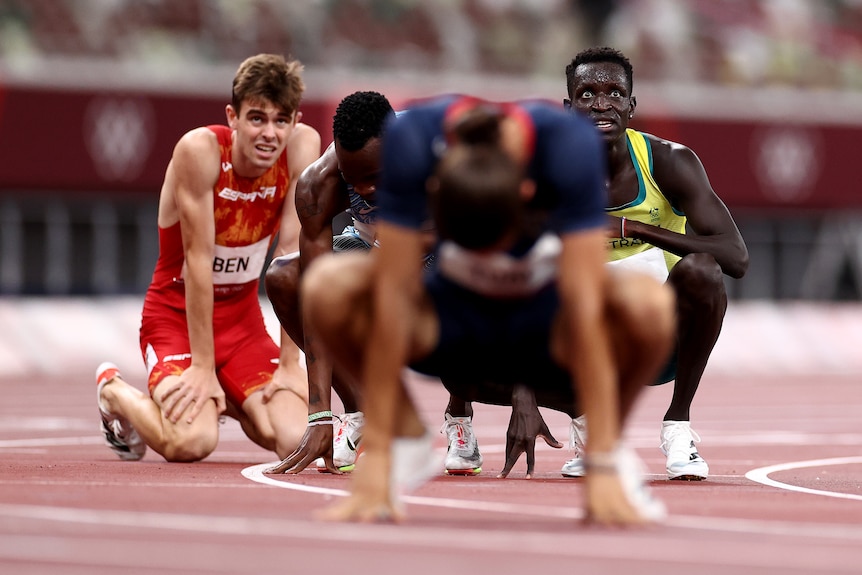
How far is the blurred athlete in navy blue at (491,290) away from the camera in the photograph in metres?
4.66

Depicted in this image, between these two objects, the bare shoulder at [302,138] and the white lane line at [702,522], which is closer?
the white lane line at [702,522]

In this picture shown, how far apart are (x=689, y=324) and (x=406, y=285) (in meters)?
2.43

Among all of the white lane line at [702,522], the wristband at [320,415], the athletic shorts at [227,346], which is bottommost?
the white lane line at [702,522]

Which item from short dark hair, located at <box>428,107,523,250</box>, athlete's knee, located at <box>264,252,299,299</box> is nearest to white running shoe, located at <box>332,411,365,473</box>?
athlete's knee, located at <box>264,252,299,299</box>

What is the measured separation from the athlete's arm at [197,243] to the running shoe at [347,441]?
3.31 ft

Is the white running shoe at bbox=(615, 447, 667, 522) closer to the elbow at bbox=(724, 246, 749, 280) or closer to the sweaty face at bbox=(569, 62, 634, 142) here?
the elbow at bbox=(724, 246, 749, 280)

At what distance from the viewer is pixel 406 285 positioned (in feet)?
15.8

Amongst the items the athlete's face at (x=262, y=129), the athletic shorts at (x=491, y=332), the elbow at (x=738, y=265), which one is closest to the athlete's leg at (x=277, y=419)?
the athlete's face at (x=262, y=129)

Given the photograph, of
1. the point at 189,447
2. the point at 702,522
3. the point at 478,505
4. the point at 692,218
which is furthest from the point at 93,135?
the point at 702,522

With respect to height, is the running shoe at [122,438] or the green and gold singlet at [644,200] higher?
the green and gold singlet at [644,200]

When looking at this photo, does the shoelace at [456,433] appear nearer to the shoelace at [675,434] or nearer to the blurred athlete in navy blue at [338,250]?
the blurred athlete in navy blue at [338,250]

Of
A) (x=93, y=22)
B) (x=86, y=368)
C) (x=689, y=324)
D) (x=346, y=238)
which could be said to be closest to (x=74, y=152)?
(x=93, y=22)

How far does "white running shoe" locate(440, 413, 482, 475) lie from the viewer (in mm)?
7258

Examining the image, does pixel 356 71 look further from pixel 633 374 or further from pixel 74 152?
pixel 633 374
